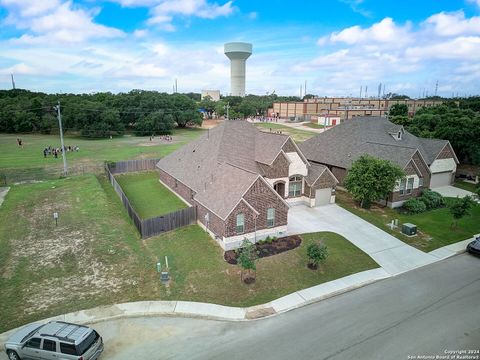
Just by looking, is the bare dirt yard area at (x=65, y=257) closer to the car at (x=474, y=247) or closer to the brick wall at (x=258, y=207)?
the brick wall at (x=258, y=207)

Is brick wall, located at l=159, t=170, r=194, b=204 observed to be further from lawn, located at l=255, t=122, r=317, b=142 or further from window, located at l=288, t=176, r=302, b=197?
lawn, located at l=255, t=122, r=317, b=142

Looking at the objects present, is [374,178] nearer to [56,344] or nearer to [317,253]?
[317,253]

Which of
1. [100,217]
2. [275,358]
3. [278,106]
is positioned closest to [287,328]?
[275,358]

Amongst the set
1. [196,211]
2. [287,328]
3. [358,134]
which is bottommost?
[287,328]

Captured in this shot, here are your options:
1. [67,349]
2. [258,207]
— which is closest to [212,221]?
[258,207]

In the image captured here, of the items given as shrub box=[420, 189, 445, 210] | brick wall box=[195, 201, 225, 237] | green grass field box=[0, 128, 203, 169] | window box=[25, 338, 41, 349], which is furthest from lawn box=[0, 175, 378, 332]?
green grass field box=[0, 128, 203, 169]

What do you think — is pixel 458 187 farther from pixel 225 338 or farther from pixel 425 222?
pixel 225 338

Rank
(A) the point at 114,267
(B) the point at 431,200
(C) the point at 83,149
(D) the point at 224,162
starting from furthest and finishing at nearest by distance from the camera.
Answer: (C) the point at 83,149 → (B) the point at 431,200 → (D) the point at 224,162 → (A) the point at 114,267
